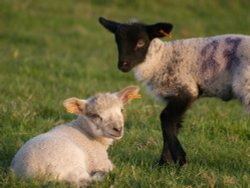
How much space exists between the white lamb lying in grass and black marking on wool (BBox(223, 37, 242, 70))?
4.22 feet

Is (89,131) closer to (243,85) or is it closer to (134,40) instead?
(134,40)

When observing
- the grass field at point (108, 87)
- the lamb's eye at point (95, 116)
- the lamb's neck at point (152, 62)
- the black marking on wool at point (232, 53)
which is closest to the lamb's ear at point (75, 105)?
the lamb's eye at point (95, 116)

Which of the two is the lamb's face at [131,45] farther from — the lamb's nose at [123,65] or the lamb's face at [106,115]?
the lamb's face at [106,115]

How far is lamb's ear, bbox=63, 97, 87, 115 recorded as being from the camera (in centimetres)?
697

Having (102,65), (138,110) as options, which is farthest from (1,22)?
(138,110)

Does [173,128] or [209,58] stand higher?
[209,58]

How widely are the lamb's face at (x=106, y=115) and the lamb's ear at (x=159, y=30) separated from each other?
158 cm

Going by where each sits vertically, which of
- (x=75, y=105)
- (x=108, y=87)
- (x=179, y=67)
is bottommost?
(x=108, y=87)

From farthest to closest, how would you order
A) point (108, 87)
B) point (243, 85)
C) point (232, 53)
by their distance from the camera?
point (108, 87), point (232, 53), point (243, 85)

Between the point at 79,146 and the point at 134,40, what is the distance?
2.01m

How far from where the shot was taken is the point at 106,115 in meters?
6.71

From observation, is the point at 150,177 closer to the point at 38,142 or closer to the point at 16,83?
the point at 38,142

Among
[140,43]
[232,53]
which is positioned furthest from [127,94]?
[232,53]

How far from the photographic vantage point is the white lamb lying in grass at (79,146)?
20.3 ft
